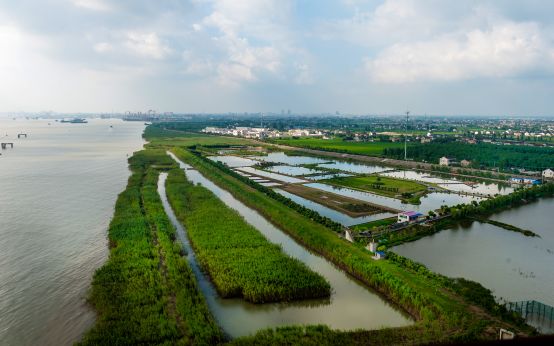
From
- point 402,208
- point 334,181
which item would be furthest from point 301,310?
point 334,181

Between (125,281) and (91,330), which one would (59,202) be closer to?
Result: (125,281)

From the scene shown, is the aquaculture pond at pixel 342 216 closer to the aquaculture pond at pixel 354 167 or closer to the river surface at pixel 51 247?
the river surface at pixel 51 247

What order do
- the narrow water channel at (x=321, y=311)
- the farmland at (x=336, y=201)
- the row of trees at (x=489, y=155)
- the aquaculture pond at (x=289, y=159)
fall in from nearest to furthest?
the narrow water channel at (x=321, y=311) → the farmland at (x=336, y=201) → the row of trees at (x=489, y=155) → the aquaculture pond at (x=289, y=159)

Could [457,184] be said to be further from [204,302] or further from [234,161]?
[204,302]

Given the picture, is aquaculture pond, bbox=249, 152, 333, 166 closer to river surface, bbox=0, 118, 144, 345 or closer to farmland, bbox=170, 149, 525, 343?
river surface, bbox=0, 118, 144, 345

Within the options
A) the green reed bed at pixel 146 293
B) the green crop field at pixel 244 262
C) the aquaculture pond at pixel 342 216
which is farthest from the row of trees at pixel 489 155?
the green reed bed at pixel 146 293

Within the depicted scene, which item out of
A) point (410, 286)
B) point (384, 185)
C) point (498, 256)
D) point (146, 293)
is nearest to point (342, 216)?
point (498, 256)

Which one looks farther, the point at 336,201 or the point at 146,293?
the point at 336,201
